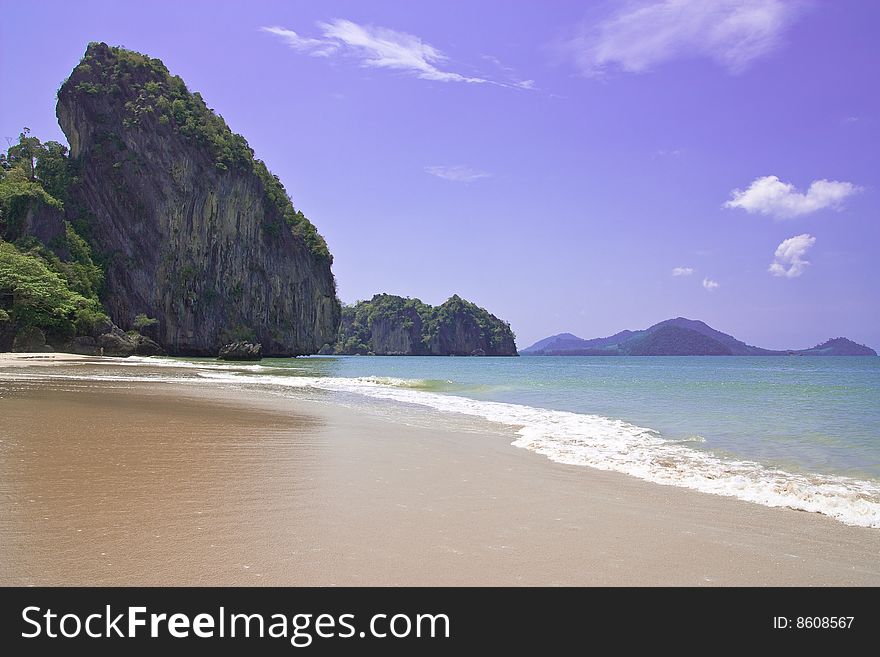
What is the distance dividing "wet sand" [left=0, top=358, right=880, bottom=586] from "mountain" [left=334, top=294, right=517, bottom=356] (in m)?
164

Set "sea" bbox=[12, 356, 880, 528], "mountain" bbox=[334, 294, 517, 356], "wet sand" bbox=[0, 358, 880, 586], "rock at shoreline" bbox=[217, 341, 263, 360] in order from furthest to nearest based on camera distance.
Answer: "mountain" bbox=[334, 294, 517, 356] → "rock at shoreline" bbox=[217, 341, 263, 360] → "sea" bbox=[12, 356, 880, 528] → "wet sand" bbox=[0, 358, 880, 586]

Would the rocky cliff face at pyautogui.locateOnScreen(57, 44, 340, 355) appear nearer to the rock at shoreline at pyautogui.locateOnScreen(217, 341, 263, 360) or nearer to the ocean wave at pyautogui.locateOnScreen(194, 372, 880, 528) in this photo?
the rock at shoreline at pyautogui.locateOnScreen(217, 341, 263, 360)

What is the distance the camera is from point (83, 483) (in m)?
5.32

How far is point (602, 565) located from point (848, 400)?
906 inches

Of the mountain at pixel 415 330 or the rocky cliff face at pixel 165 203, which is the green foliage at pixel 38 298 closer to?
the rocky cliff face at pixel 165 203

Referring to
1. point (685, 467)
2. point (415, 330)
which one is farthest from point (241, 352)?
point (415, 330)

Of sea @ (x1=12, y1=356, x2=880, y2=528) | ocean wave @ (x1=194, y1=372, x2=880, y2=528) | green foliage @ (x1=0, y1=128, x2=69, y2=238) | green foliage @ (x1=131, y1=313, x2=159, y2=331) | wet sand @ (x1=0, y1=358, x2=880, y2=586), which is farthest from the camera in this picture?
green foliage @ (x1=131, y1=313, x2=159, y2=331)

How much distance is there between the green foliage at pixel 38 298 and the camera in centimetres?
4184

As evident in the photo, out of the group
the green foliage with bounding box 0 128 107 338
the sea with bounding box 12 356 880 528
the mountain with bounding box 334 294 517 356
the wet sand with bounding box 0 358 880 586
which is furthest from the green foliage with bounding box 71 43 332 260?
the mountain with bounding box 334 294 517 356

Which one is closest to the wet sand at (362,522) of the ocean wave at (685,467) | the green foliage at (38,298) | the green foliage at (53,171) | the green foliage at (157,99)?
the ocean wave at (685,467)

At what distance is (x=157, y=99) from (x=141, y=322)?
27965 mm

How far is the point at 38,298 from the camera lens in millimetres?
42500

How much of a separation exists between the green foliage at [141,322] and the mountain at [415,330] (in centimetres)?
10804

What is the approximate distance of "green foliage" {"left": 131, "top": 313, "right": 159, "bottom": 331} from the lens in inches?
2331
